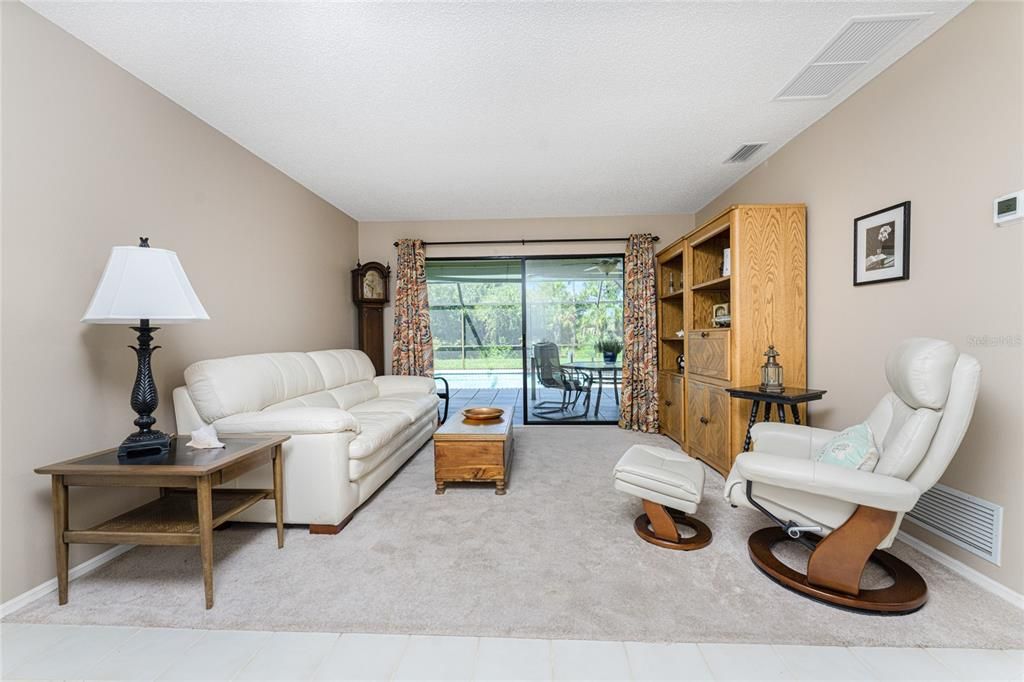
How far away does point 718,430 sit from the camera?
3270 millimetres

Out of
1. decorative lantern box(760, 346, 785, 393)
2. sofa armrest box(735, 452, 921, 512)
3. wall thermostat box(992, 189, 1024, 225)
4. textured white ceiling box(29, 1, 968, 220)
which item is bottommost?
sofa armrest box(735, 452, 921, 512)

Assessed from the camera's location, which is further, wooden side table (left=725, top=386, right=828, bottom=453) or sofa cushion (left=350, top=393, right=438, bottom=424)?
sofa cushion (left=350, top=393, right=438, bottom=424)

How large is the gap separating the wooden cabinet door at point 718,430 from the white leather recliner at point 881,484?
1.30m

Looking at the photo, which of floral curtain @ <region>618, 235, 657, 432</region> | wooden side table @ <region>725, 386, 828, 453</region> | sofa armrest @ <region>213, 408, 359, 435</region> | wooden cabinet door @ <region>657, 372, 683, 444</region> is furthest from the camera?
floral curtain @ <region>618, 235, 657, 432</region>

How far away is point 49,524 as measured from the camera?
6.02ft

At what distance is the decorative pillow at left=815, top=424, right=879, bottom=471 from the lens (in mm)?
1764

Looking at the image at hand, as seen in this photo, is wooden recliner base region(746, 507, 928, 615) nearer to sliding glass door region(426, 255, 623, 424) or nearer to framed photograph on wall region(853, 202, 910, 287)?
framed photograph on wall region(853, 202, 910, 287)

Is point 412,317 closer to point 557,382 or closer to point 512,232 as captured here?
point 512,232

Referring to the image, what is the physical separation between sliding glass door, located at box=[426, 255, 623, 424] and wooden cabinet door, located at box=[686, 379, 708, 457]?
1242 mm

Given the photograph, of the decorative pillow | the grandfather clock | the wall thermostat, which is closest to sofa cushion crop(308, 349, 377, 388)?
the grandfather clock

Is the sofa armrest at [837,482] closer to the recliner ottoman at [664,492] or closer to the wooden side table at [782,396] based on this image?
the recliner ottoman at [664,492]

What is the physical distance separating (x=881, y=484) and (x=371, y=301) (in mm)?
4513

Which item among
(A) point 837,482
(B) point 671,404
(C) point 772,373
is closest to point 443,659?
(A) point 837,482

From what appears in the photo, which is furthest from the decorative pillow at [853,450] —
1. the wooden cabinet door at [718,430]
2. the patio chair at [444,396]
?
the patio chair at [444,396]
